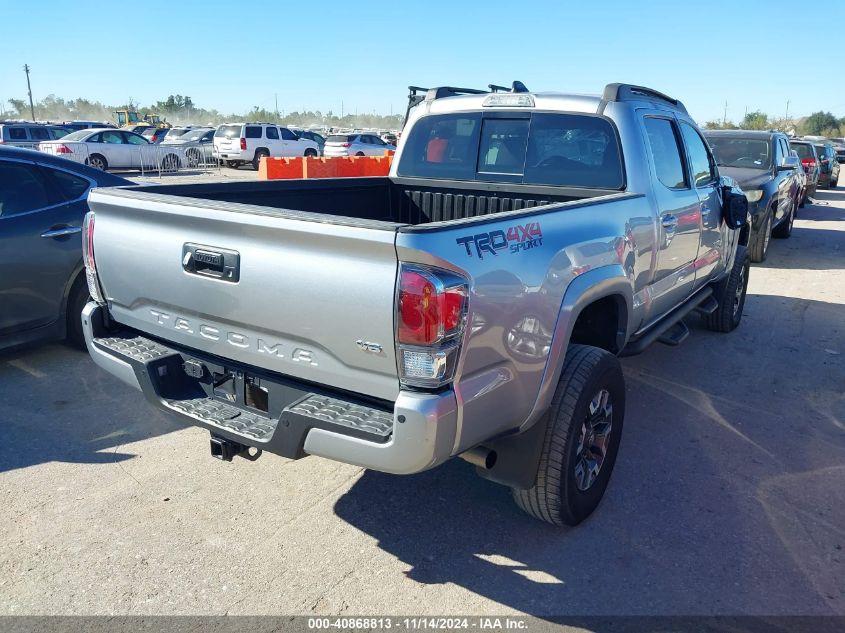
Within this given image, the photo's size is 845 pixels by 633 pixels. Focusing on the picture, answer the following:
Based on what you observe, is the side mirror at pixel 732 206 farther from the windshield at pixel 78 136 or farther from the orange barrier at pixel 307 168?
the windshield at pixel 78 136

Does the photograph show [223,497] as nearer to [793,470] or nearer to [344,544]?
[344,544]

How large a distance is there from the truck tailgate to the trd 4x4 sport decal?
1.04 feet

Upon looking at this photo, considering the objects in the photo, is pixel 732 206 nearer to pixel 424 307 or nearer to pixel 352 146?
pixel 424 307

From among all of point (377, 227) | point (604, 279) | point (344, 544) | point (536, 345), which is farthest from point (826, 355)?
point (377, 227)

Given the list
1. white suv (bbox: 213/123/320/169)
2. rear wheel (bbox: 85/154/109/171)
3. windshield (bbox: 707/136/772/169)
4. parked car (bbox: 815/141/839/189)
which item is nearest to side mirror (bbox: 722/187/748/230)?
windshield (bbox: 707/136/772/169)

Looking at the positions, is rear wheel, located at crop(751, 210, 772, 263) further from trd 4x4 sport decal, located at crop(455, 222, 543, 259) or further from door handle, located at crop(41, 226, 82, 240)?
door handle, located at crop(41, 226, 82, 240)

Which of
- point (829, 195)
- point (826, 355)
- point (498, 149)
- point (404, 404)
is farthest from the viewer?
point (829, 195)

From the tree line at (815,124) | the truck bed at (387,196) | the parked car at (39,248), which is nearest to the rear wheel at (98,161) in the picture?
the parked car at (39,248)

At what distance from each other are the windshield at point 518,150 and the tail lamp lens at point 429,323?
2159 millimetres

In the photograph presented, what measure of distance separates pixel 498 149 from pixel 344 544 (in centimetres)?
278

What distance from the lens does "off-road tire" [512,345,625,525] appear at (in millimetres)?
3037

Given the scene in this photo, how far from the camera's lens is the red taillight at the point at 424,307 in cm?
231

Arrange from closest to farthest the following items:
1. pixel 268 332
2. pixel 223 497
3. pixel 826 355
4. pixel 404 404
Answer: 1. pixel 404 404
2. pixel 268 332
3. pixel 223 497
4. pixel 826 355

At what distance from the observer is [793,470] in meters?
4.03
